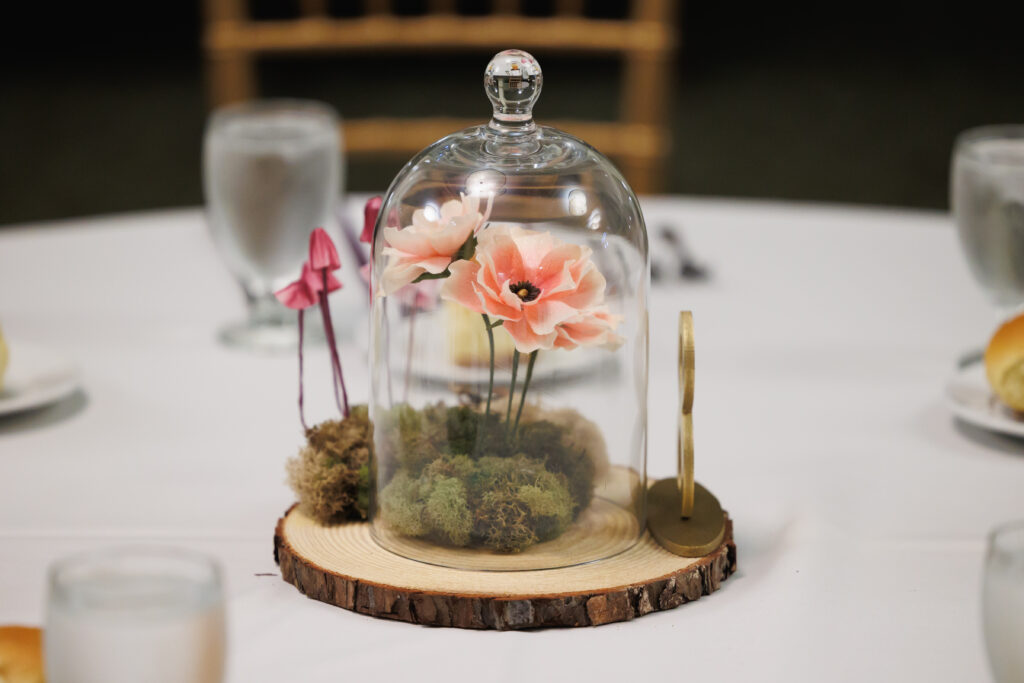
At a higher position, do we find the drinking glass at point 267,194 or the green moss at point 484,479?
the drinking glass at point 267,194

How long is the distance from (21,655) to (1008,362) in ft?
2.15

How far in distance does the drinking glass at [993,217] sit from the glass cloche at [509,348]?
37cm

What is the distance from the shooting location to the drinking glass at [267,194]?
3.44 feet

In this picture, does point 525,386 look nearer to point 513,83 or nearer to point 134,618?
point 513,83

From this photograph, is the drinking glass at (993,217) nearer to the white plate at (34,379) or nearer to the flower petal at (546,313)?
the flower petal at (546,313)

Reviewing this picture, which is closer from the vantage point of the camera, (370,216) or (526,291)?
(526,291)

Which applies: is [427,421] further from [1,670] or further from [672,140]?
[672,140]

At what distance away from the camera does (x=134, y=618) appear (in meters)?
0.44

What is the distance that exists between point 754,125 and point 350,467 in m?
3.99

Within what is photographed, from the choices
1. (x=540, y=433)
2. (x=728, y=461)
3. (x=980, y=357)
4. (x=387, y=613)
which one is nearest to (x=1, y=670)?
(x=387, y=613)

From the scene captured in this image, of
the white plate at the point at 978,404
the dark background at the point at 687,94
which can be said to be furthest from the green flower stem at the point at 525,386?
the dark background at the point at 687,94

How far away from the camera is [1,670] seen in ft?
1.76

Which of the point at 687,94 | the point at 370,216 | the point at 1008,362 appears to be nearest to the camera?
the point at 370,216


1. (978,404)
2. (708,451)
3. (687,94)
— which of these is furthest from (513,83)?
(687,94)
